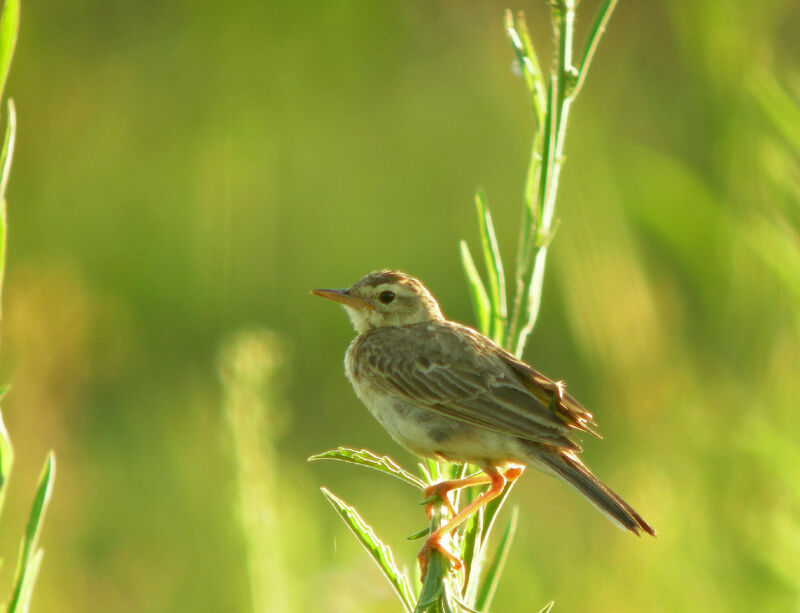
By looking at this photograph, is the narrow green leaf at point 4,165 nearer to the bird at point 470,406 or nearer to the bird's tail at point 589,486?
the bird at point 470,406

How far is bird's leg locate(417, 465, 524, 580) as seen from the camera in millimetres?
1703

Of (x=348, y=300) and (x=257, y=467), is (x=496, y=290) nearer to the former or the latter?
(x=257, y=467)

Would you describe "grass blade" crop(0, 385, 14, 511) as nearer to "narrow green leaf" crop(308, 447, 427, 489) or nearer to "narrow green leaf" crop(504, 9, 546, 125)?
"narrow green leaf" crop(308, 447, 427, 489)

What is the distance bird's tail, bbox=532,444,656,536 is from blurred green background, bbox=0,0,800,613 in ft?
1.13

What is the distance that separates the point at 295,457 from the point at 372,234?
2.32 m

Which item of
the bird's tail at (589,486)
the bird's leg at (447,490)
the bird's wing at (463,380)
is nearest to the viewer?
the bird's leg at (447,490)

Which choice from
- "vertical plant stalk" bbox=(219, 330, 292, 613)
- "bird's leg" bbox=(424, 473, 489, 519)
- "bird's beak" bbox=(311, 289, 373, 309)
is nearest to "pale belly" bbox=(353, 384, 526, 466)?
"vertical plant stalk" bbox=(219, 330, 292, 613)

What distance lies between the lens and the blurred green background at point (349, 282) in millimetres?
3219

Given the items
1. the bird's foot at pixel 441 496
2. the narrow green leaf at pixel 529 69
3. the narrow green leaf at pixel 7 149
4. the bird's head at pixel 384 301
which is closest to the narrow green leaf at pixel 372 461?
the bird's foot at pixel 441 496

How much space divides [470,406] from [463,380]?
128 mm

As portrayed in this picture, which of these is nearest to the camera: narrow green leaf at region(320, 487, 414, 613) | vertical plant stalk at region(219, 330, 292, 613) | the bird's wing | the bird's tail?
narrow green leaf at region(320, 487, 414, 613)

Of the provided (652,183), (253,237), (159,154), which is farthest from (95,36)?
(652,183)

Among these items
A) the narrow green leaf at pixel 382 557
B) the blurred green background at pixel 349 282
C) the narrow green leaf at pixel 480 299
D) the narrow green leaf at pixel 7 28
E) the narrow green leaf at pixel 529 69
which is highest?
the narrow green leaf at pixel 7 28

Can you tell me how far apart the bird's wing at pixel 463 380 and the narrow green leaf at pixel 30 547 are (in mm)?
1777
